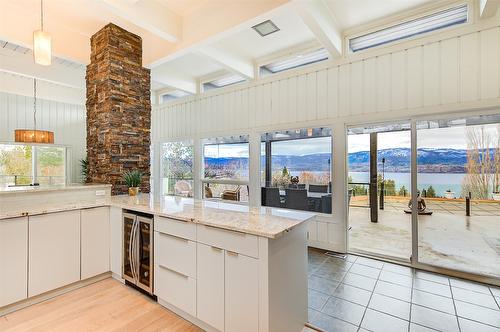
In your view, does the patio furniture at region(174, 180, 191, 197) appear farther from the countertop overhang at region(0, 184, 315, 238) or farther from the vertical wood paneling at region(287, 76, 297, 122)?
the vertical wood paneling at region(287, 76, 297, 122)

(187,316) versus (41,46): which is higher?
(41,46)

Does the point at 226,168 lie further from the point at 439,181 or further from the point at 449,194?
the point at 449,194

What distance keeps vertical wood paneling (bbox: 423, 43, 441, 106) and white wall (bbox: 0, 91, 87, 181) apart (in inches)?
324

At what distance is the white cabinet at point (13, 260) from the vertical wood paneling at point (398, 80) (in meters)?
4.68

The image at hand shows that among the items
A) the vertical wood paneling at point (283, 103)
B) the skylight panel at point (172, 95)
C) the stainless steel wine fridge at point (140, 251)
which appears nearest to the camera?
the stainless steel wine fridge at point (140, 251)

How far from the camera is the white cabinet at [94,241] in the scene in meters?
2.74

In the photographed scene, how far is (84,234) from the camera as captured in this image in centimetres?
275

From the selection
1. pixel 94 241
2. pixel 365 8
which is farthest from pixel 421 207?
pixel 94 241

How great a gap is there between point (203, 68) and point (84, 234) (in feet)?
12.4

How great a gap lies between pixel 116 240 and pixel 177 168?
12.0 ft

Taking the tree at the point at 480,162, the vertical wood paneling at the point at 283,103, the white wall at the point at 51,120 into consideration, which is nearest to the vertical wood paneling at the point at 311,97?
the vertical wood paneling at the point at 283,103

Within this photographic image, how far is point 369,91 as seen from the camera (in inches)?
141

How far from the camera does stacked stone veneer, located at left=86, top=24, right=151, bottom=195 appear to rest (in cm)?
341

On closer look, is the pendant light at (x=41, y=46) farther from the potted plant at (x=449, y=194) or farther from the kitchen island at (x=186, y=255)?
the potted plant at (x=449, y=194)
